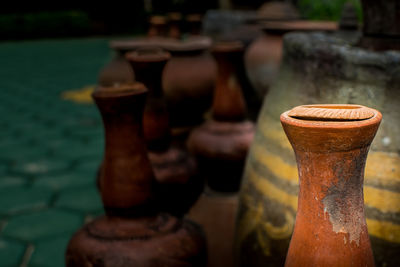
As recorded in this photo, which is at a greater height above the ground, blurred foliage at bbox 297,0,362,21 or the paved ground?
blurred foliage at bbox 297,0,362,21

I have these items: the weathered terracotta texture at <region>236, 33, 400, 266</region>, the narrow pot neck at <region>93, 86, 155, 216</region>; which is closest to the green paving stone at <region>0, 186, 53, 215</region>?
the narrow pot neck at <region>93, 86, 155, 216</region>

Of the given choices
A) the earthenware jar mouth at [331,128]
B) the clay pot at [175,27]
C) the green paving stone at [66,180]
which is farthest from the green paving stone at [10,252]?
the earthenware jar mouth at [331,128]

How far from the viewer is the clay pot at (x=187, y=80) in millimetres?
1941

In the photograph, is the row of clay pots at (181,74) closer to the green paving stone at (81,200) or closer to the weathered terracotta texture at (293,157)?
the green paving stone at (81,200)

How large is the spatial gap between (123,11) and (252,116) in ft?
43.3

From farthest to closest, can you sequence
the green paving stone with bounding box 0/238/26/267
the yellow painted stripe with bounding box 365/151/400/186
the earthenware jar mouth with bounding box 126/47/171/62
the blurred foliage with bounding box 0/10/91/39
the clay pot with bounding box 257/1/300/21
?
1. the blurred foliage with bounding box 0/10/91/39
2. the clay pot with bounding box 257/1/300/21
3. the green paving stone with bounding box 0/238/26/267
4. the earthenware jar mouth with bounding box 126/47/171/62
5. the yellow painted stripe with bounding box 365/151/400/186

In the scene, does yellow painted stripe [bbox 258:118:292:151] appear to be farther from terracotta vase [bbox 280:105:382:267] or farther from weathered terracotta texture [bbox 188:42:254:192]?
weathered terracotta texture [bbox 188:42:254:192]

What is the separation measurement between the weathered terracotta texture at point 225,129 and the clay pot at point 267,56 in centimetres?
62

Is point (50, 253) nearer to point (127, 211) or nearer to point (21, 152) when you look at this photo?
point (127, 211)

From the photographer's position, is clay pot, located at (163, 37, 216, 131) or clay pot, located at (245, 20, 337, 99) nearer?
clay pot, located at (163, 37, 216, 131)

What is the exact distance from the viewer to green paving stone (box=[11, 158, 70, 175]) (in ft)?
8.22

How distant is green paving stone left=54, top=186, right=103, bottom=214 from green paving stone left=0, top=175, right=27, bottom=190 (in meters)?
0.28

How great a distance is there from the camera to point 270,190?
0.88 meters

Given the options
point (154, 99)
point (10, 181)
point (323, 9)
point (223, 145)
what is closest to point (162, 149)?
point (154, 99)
